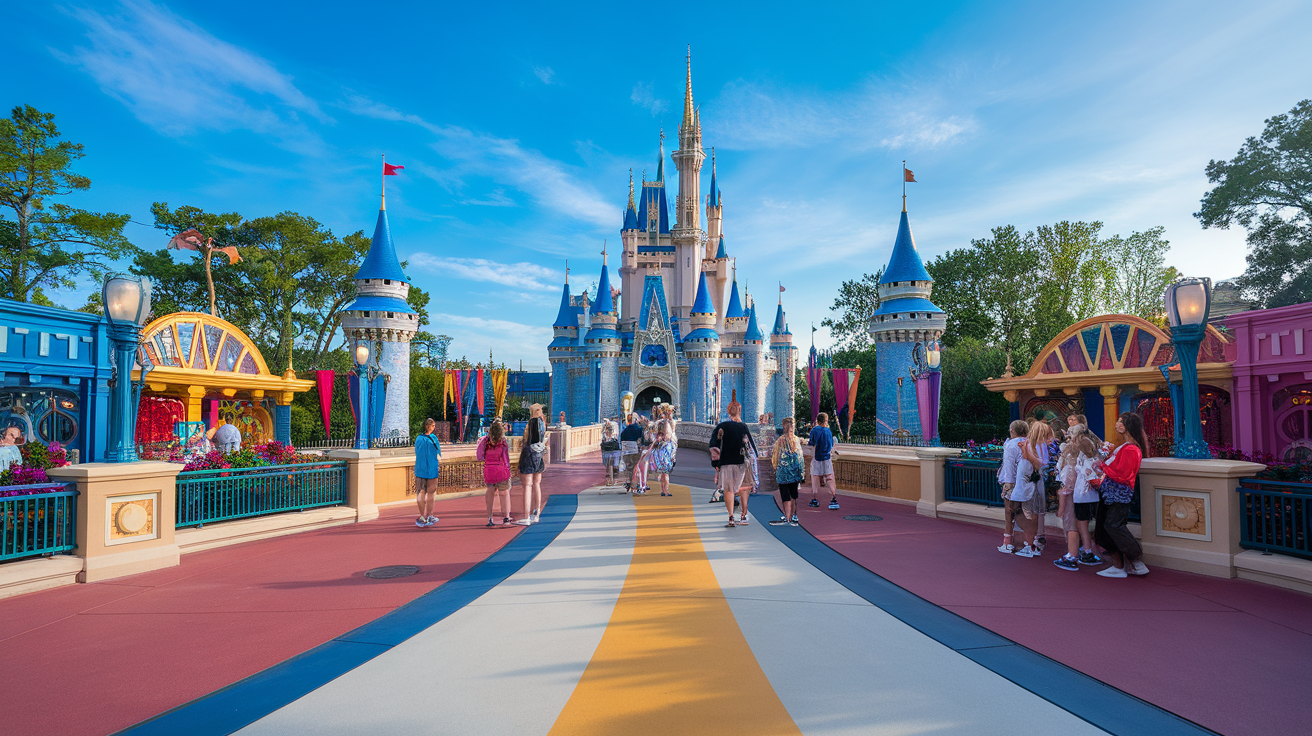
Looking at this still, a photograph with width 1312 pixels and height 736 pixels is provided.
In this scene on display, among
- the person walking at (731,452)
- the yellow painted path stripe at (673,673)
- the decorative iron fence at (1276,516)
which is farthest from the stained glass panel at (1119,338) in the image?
the yellow painted path stripe at (673,673)

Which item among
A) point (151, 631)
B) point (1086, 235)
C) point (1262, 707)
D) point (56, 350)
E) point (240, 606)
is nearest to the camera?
point (1262, 707)

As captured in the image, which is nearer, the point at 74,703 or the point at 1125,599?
the point at 74,703

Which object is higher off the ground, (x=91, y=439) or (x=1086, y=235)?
(x=1086, y=235)

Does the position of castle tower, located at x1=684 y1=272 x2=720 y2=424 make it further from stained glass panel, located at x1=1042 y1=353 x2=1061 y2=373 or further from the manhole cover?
the manhole cover

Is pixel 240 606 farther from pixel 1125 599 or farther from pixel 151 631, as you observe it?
pixel 1125 599

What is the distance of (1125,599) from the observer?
5621 millimetres

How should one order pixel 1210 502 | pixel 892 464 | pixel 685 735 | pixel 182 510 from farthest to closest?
1. pixel 892 464
2. pixel 182 510
3. pixel 1210 502
4. pixel 685 735

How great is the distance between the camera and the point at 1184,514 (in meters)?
6.73

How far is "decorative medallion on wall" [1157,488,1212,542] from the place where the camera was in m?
6.55

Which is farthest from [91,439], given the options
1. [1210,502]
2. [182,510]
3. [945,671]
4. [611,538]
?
[1210,502]

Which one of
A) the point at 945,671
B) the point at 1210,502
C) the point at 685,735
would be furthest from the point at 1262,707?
the point at 1210,502

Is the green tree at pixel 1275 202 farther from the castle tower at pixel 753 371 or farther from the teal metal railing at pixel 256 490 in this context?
the teal metal railing at pixel 256 490

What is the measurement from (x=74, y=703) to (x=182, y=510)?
5.16 m

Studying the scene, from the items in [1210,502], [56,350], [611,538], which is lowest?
[611,538]
